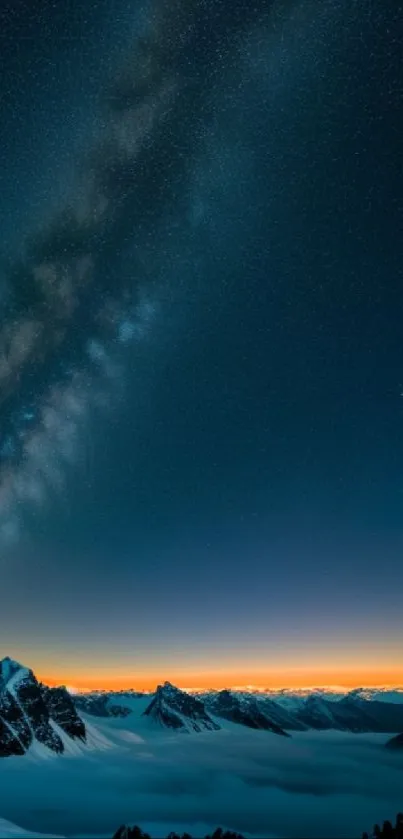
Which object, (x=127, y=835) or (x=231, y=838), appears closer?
(x=231, y=838)

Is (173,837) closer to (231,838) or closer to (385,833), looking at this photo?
(231,838)

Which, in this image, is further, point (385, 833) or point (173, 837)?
point (173, 837)

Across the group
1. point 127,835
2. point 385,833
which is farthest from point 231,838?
point 385,833

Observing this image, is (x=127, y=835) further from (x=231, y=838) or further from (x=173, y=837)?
(x=231, y=838)

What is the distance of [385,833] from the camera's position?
146875 millimetres

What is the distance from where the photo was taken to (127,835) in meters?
185

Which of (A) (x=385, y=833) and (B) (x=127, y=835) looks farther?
(B) (x=127, y=835)

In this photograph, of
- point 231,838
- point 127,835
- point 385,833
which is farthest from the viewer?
point 127,835

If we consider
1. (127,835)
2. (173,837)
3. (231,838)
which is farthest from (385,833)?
(127,835)

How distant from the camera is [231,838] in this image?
172875mm

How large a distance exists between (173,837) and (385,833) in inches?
2528

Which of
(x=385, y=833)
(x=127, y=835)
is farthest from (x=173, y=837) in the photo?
(x=385, y=833)

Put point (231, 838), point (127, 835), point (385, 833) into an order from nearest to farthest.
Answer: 1. point (385, 833)
2. point (231, 838)
3. point (127, 835)

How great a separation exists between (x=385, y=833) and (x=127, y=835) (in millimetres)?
79820
